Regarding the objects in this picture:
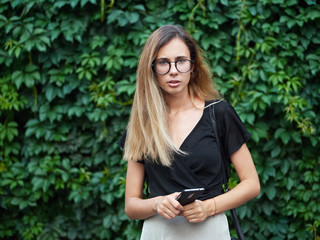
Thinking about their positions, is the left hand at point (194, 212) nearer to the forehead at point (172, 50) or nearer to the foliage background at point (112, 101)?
the forehead at point (172, 50)

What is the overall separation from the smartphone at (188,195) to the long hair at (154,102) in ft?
0.75

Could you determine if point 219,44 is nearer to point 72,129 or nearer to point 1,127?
point 72,129

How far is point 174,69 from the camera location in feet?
5.77

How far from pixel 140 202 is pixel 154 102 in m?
0.49

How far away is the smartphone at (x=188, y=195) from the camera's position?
1.43 m

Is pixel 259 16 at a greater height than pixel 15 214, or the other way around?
pixel 259 16

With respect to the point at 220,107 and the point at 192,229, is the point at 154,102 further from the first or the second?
the point at 192,229

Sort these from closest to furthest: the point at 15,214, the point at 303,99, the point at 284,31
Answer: the point at 303,99 < the point at 284,31 < the point at 15,214

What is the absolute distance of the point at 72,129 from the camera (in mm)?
3312

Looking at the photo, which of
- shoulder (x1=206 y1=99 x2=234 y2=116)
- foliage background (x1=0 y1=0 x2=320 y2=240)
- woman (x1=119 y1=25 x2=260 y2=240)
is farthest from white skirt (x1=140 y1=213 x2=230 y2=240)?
foliage background (x1=0 y1=0 x2=320 y2=240)

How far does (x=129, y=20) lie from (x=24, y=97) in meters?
1.17

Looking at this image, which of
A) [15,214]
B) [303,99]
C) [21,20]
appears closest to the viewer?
[303,99]

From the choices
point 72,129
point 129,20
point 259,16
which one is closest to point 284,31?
point 259,16

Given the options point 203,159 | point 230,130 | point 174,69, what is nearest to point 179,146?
point 203,159
